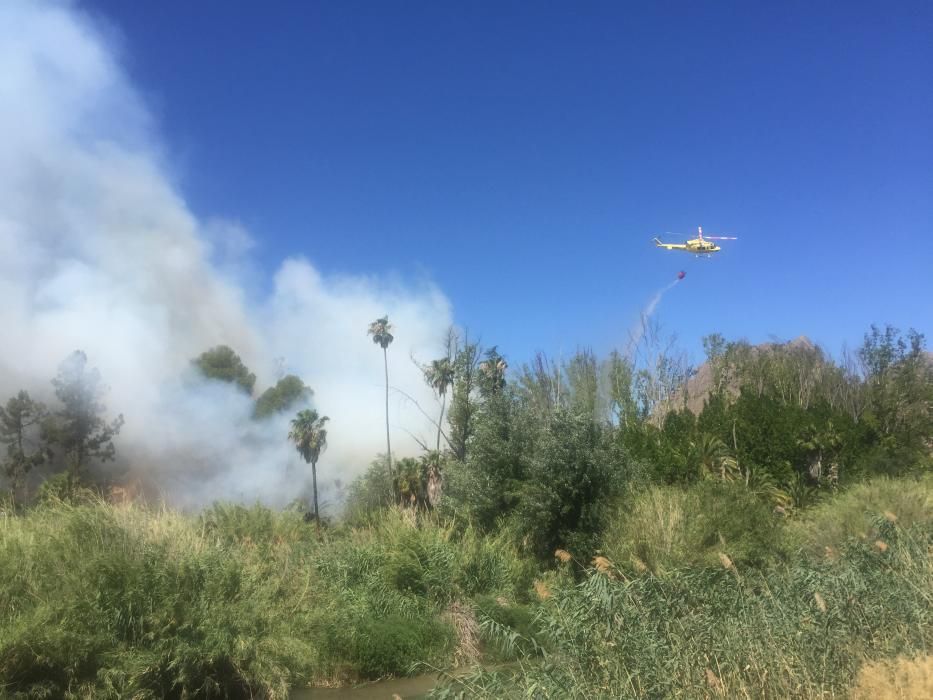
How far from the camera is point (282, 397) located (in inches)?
2116

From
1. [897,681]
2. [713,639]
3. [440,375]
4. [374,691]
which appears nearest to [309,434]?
[440,375]

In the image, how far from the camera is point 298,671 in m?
14.5

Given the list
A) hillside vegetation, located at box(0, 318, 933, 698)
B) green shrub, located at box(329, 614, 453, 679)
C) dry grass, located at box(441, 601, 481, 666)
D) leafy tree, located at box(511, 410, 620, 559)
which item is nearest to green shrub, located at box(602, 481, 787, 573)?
hillside vegetation, located at box(0, 318, 933, 698)

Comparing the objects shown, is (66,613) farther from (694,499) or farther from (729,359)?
(729,359)

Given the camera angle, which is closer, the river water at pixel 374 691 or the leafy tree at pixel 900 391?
the river water at pixel 374 691

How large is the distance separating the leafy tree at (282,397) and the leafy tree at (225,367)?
1.81 metres

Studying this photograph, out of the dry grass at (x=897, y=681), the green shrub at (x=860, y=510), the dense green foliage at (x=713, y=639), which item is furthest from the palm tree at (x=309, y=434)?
the dry grass at (x=897, y=681)

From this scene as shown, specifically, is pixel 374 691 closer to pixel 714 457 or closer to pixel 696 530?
pixel 696 530

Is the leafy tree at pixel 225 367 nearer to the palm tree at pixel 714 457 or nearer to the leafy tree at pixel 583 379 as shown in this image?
the leafy tree at pixel 583 379

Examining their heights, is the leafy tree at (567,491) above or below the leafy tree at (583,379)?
below

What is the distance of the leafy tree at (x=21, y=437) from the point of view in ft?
120

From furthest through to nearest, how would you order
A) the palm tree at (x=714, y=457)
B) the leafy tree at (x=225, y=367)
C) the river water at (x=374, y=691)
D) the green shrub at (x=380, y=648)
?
the leafy tree at (x=225, y=367) → the palm tree at (x=714, y=457) → the green shrub at (x=380, y=648) → the river water at (x=374, y=691)

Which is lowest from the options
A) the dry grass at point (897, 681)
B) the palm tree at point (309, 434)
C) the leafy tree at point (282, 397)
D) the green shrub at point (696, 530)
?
the dry grass at point (897, 681)

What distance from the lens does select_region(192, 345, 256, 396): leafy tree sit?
51625mm
